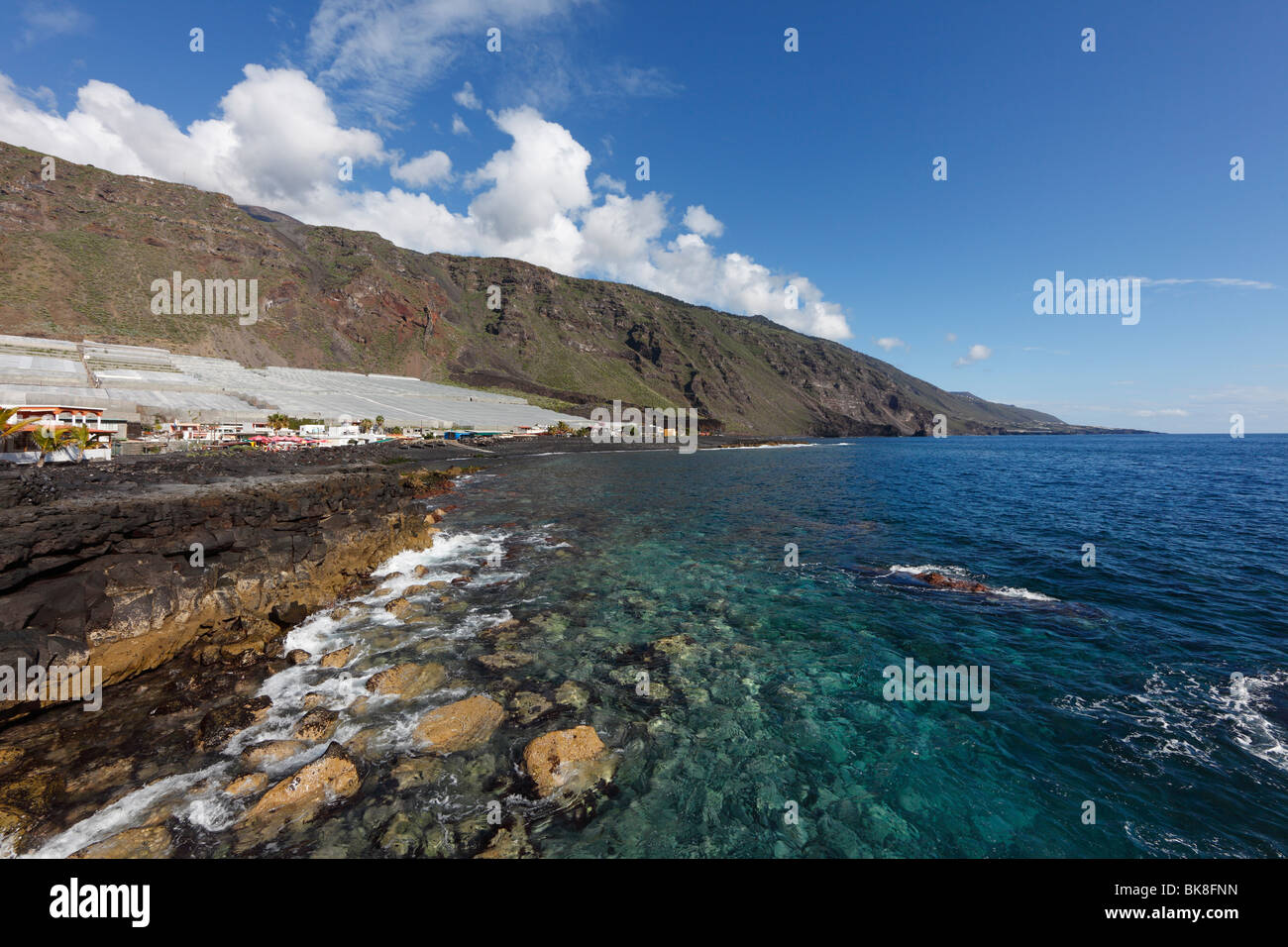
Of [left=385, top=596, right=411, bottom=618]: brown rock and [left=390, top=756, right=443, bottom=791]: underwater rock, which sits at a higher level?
[left=385, top=596, right=411, bottom=618]: brown rock

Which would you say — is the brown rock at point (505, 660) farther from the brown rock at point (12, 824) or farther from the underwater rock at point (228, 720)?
the brown rock at point (12, 824)

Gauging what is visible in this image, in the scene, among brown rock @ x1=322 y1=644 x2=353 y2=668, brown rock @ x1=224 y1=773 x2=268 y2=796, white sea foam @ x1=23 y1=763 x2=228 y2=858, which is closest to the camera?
white sea foam @ x1=23 y1=763 x2=228 y2=858

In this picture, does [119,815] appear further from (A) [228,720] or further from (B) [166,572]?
(B) [166,572]

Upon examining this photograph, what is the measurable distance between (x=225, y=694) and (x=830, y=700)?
1560cm

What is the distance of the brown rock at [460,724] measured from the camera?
9891 millimetres

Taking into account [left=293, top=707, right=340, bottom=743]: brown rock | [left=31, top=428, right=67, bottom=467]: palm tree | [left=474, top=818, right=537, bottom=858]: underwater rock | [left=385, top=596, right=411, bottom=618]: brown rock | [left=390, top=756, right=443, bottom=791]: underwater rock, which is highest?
[left=31, top=428, right=67, bottom=467]: palm tree

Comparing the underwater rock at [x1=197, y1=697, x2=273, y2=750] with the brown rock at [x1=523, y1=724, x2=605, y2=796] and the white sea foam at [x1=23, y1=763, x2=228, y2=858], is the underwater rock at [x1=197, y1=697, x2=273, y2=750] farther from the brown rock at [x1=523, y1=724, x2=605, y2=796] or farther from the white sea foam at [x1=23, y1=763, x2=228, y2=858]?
the brown rock at [x1=523, y1=724, x2=605, y2=796]

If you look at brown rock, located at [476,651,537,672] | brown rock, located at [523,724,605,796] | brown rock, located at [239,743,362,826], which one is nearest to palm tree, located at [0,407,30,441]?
brown rock, located at [476,651,537,672]

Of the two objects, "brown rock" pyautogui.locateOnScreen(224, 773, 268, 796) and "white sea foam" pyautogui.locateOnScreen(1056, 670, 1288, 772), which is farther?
"white sea foam" pyautogui.locateOnScreen(1056, 670, 1288, 772)

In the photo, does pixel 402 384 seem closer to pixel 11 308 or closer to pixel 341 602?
pixel 11 308

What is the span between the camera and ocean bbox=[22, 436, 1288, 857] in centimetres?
798

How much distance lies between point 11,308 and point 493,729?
17286cm

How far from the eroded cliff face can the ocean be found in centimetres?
176

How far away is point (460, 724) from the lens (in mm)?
10391
